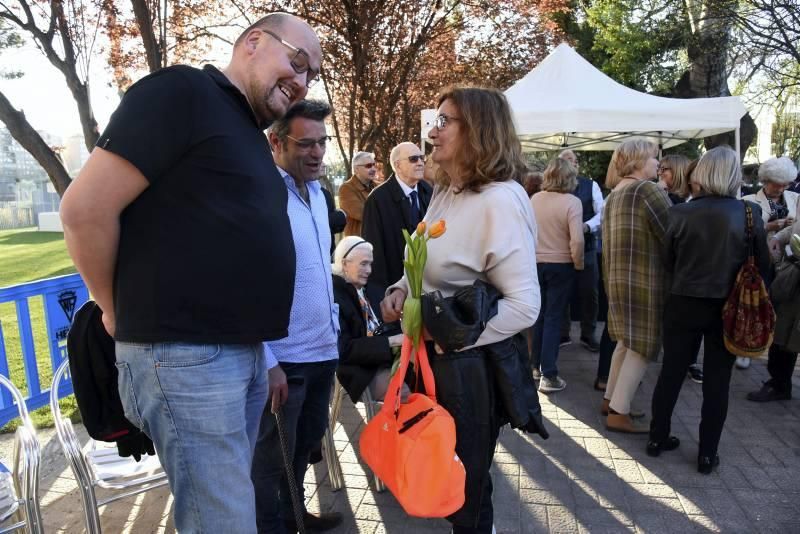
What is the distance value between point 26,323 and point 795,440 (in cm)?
497

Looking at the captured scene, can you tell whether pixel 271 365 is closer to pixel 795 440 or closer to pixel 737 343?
pixel 737 343

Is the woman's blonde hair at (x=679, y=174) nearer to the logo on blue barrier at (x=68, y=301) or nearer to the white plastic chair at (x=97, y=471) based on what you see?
the white plastic chair at (x=97, y=471)

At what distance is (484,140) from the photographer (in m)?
1.88

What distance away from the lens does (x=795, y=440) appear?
371 centimetres

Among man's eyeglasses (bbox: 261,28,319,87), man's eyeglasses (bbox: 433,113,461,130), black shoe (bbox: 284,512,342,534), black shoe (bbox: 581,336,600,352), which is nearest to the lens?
man's eyeglasses (bbox: 261,28,319,87)

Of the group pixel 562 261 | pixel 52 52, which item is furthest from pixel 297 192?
pixel 52 52

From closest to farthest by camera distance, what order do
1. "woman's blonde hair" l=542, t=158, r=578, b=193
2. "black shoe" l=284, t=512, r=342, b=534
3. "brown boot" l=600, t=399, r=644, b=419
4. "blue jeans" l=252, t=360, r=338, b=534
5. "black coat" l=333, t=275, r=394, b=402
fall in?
"blue jeans" l=252, t=360, r=338, b=534
"black coat" l=333, t=275, r=394, b=402
"black shoe" l=284, t=512, r=342, b=534
"brown boot" l=600, t=399, r=644, b=419
"woman's blonde hair" l=542, t=158, r=578, b=193

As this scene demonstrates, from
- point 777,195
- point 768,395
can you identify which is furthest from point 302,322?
point 777,195

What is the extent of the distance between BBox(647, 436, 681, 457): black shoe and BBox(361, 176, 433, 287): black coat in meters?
1.93

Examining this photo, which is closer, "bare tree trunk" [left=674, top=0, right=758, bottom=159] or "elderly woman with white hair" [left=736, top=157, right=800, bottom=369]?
"elderly woman with white hair" [left=736, top=157, right=800, bottom=369]

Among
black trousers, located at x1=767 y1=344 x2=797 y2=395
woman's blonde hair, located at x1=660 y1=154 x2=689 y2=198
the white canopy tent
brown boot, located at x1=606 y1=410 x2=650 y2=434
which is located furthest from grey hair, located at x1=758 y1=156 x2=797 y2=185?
brown boot, located at x1=606 y1=410 x2=650 y2=434

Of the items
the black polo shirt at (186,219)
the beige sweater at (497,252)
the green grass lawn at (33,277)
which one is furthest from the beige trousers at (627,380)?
the green grass lawn at (33,277)

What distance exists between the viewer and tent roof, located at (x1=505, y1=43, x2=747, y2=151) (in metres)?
6.15

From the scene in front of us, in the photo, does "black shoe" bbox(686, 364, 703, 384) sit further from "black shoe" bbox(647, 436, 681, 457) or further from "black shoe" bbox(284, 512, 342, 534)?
→ "black shoe" bbox(284, 512, 342, 534)
